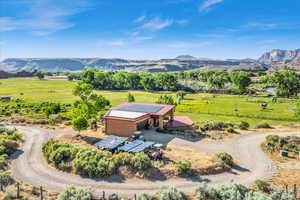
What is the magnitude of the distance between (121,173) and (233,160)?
1272 cm

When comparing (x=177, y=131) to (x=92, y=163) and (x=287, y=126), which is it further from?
(x=287, y=126)

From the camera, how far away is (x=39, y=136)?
3344cm

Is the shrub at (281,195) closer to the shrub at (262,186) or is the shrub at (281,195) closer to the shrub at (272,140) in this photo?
the shrub at (262,186)

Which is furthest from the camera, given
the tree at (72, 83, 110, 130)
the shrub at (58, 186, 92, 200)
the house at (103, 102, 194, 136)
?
the house at (103, 102, 194, 136)

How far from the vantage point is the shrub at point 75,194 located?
16.1 metres

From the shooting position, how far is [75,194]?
641 inches

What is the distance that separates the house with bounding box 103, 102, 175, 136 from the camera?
110 feet

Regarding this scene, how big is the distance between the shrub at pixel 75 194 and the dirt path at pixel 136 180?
1457 millimetres

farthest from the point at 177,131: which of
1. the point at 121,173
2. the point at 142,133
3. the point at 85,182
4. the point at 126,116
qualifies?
the point at 85,182

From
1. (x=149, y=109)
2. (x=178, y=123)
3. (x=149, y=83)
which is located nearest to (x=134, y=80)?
(x=149, y=83)

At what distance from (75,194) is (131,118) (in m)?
17.7

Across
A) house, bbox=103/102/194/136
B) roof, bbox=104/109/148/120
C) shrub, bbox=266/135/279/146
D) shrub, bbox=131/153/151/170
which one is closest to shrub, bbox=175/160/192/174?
shrub, bbox=131/153/151/170

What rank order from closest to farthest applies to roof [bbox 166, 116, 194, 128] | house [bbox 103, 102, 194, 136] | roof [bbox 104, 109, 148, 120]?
1. house [bbox 103, 102, 194, 136]
2. roof [bbox 104, 109, 148, 120]
3. roof [bbox 166, 116, 194, 128]

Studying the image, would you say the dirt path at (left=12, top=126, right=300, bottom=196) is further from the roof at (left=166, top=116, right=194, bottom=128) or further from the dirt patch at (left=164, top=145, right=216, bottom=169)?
the roof at (left=166, top=116, right=194, bottom=128)
